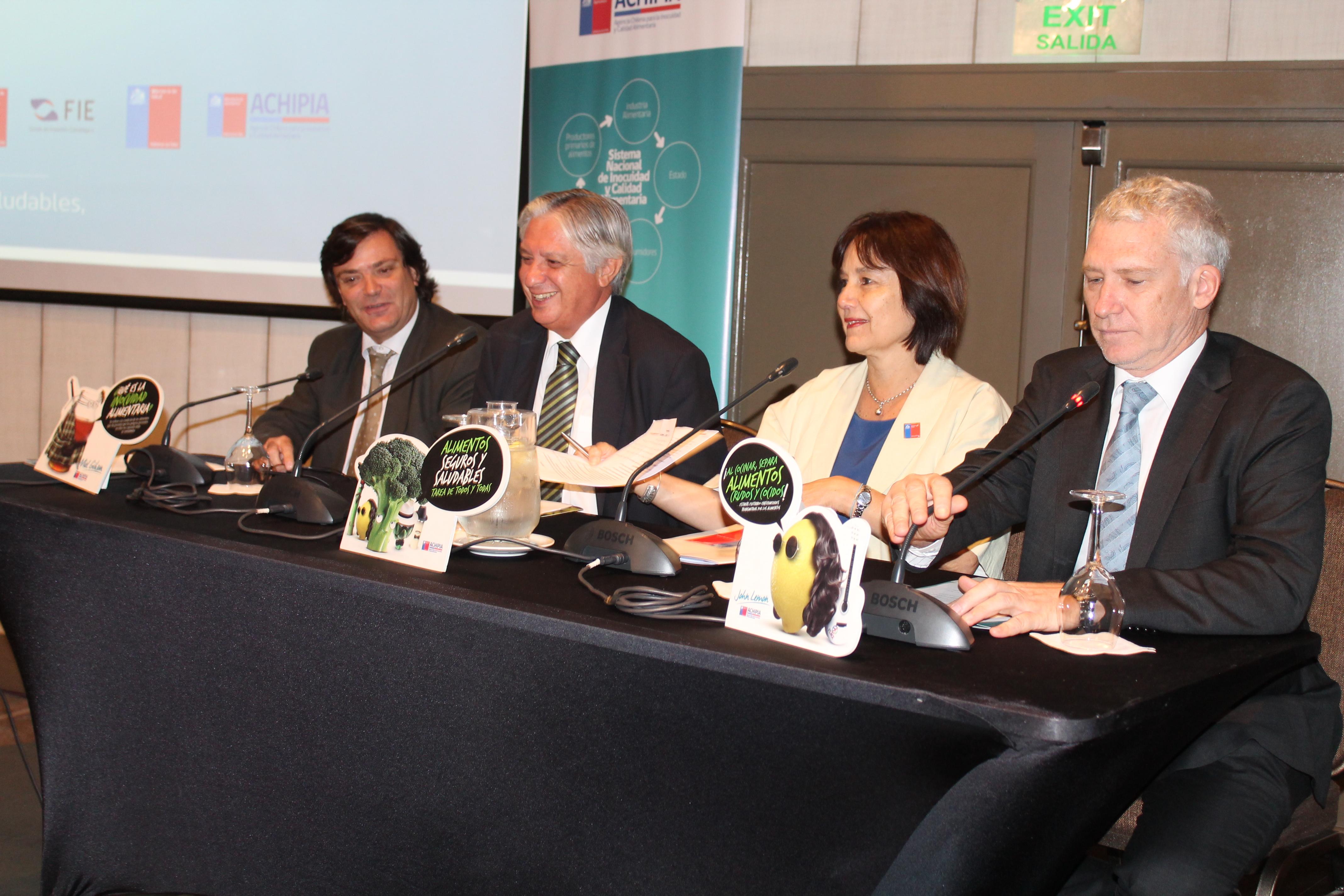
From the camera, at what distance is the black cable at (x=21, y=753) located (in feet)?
7.69

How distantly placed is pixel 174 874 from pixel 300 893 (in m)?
0.28

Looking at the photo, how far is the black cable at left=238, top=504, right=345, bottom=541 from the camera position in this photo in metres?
1.57

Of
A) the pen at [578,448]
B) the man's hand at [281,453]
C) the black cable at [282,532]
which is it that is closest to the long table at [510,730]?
the black cable at [282,532]

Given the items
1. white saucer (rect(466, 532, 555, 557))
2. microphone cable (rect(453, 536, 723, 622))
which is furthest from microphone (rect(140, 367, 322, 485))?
microphone cable (rect(453, 536, 723, 622))

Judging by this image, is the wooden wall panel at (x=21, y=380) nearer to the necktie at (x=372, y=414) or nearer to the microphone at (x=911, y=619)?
the necktie at (x=372, y=414)

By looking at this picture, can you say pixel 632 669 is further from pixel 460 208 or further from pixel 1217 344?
pixel 460 208

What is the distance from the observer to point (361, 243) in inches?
110

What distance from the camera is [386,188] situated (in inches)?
148

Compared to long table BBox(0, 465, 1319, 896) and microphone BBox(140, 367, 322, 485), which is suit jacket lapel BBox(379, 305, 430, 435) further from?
long table BBox(0, 465, 1319, 896)

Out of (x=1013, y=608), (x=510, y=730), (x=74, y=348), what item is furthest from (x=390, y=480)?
(x=74, y=348)

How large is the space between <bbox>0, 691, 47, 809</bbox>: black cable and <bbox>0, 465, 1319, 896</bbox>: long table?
45 cm

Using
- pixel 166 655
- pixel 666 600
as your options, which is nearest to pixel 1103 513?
pixel 666 600

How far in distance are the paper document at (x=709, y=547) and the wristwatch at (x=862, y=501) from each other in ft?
0.59

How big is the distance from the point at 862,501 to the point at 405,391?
1537 mm
